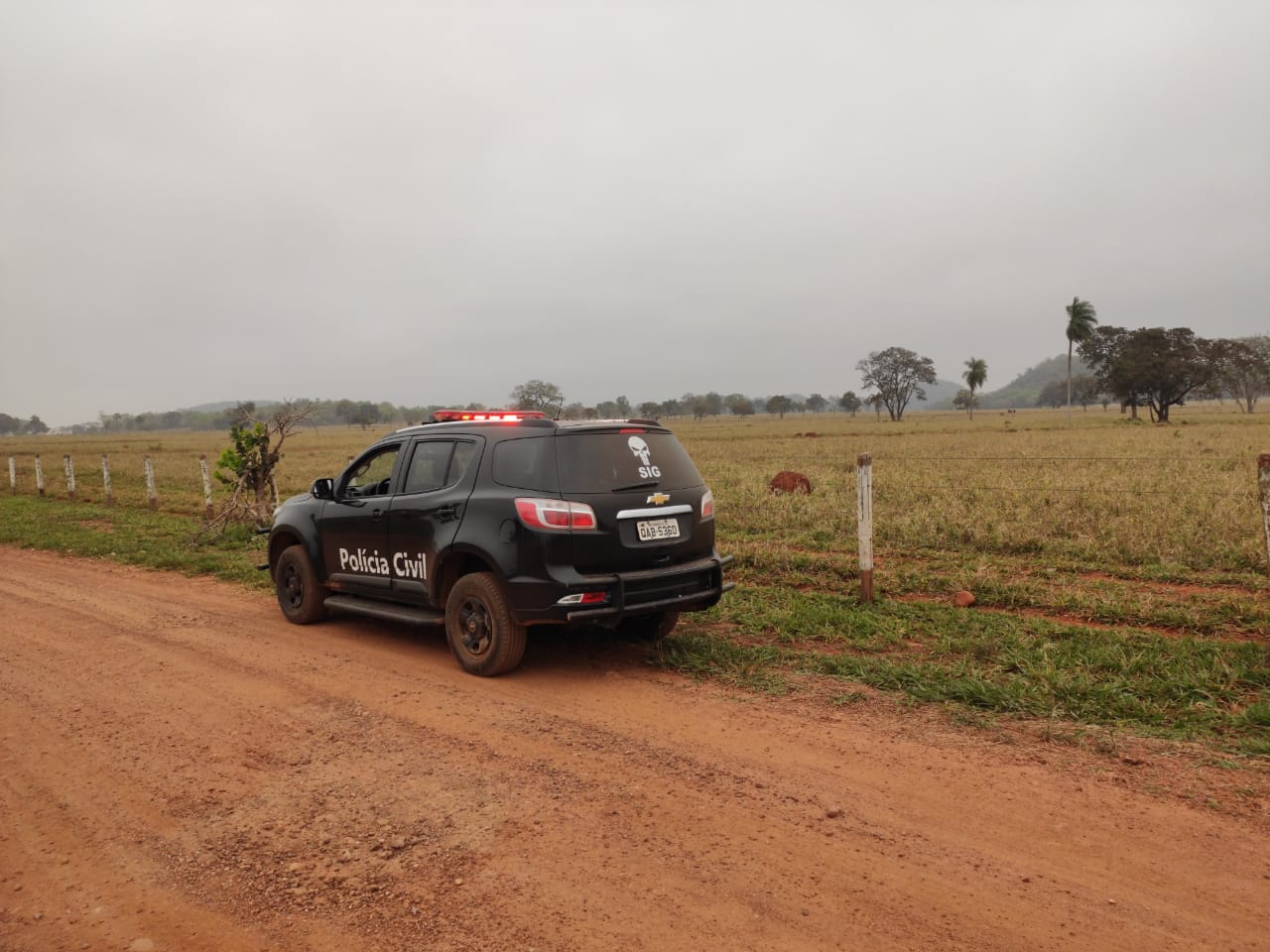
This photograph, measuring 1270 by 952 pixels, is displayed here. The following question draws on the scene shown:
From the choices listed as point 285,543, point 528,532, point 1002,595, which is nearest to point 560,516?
point 528,532

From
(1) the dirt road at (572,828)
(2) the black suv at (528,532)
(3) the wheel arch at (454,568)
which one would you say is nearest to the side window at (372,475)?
(2) the black suv at (528,532)

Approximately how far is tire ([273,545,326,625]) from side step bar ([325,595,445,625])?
0.57 ft

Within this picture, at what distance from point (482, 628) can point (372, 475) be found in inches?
86.6

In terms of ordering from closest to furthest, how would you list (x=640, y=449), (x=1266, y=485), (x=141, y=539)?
(x=1266, y=485)
(x=640, y=449)
(x=141, y=539)

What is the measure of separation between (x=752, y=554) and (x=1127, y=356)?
6717 centimetres

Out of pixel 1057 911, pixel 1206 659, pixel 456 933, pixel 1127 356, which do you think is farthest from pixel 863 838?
pixel 1127 356

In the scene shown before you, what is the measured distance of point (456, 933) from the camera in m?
2.89

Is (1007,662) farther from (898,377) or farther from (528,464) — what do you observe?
(898,377)

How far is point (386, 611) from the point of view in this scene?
663 centimetres

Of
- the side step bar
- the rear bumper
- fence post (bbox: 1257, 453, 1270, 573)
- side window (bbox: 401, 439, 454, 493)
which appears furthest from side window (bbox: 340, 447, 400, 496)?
fence post (bbox: 1257, 453, 1270, 573)

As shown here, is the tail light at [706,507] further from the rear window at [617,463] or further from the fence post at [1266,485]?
the fence post at [1266,485]

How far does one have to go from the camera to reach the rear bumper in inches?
213

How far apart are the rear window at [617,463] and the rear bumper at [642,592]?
603 millimetres

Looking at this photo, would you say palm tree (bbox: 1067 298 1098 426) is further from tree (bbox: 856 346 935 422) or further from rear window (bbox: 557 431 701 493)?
rear window (bbox: 557 431 701 493)
